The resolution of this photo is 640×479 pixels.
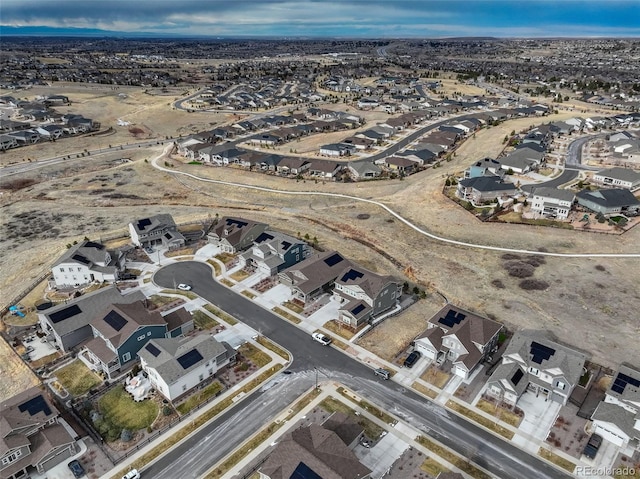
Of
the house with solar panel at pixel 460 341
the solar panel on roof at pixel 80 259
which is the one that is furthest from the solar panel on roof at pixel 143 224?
the house with solar panel at pixel 460 341

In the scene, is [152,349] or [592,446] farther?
[152,349]

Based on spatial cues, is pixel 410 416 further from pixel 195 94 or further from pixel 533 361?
pixel 195 94

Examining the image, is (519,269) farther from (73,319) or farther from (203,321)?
(73,319)

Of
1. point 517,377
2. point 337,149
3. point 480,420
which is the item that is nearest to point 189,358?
point 480,420

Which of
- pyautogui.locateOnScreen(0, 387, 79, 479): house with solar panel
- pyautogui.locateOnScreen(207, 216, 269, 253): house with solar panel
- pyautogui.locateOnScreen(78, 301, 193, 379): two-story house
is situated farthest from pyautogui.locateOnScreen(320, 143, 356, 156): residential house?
pyautogui.locateOnScreen(0, 387, 79, 479): house with solar panel

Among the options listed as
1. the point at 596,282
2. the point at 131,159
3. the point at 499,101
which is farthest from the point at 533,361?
the point at 499,101

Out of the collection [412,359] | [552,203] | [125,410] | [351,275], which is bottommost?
[125,410]
